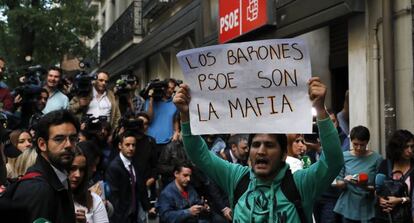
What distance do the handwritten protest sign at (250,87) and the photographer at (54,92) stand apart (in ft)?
17.0

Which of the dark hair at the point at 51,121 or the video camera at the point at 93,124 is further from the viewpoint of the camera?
the video camera at the point at 93,124

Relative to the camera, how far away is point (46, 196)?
3152mm

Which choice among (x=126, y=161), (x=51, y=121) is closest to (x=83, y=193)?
(x=51, y=121)

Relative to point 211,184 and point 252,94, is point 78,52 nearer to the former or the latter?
point 211,184

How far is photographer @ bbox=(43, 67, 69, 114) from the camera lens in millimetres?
8461

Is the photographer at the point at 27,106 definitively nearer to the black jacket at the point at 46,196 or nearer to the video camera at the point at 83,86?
the video camera at the point at 83,86

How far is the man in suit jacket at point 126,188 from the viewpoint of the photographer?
674 centimetres

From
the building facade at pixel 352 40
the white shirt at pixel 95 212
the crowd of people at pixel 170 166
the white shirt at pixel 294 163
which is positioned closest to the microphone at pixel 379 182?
the crowd of people at pixel 170 166

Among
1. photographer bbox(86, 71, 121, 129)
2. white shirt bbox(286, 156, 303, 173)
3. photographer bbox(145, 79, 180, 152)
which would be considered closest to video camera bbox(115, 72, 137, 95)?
photographer bbox(86, 71, 121, 129)

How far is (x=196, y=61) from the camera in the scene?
3.66 meters

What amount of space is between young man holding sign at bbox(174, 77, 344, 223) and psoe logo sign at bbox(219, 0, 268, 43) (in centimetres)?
694

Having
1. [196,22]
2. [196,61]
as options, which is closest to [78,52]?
[196,22]

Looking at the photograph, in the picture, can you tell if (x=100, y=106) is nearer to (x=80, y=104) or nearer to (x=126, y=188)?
(x=80, y=104)

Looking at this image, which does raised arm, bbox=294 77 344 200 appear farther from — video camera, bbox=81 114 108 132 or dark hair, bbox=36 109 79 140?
video camera, bbox=81 114 108 132
